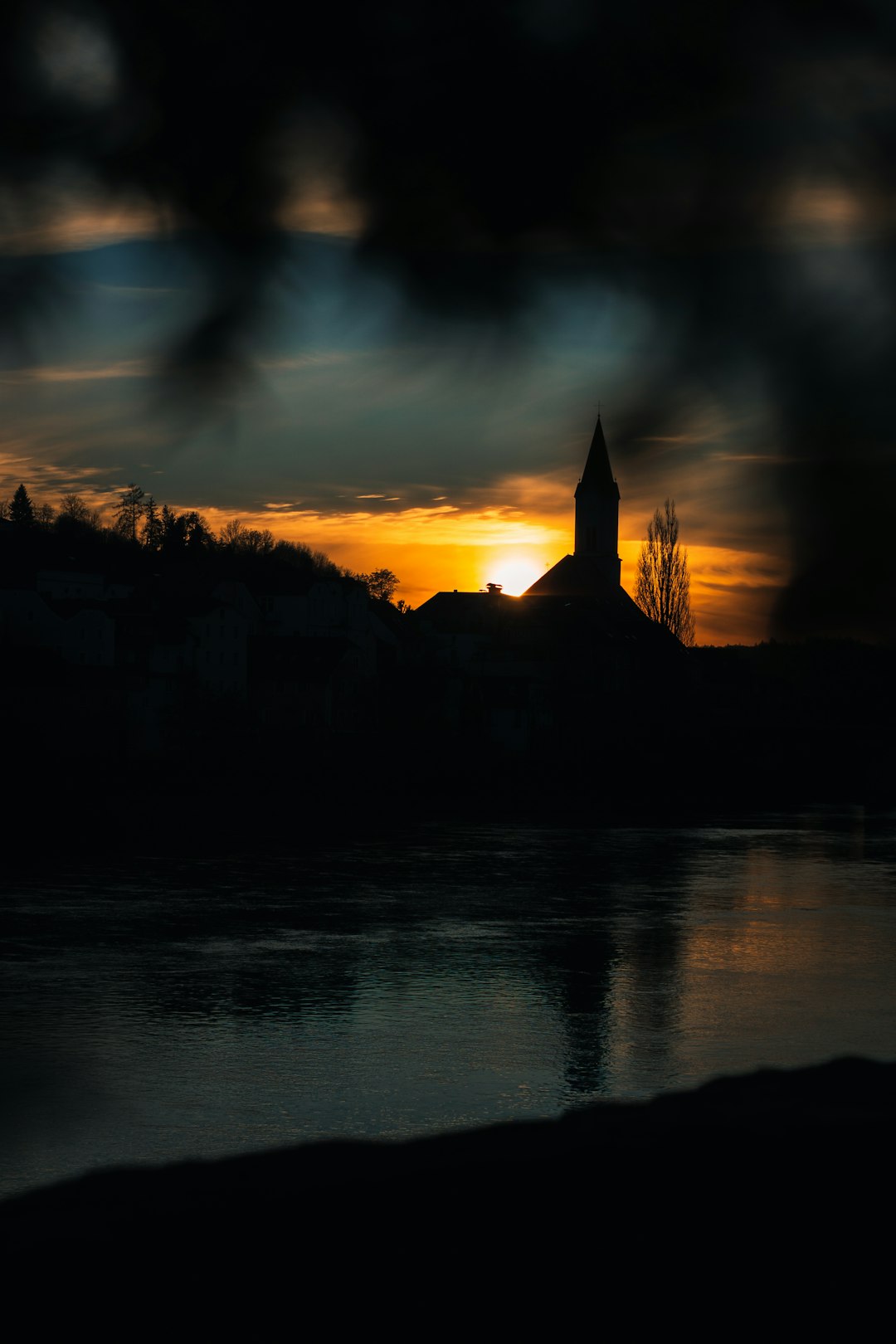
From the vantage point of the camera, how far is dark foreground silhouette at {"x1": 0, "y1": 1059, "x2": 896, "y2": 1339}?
3.61 meters

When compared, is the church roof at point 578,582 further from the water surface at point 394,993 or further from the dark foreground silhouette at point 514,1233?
the dark foreground silhouette at point 514,1233

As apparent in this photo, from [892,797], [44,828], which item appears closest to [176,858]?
[44,828]

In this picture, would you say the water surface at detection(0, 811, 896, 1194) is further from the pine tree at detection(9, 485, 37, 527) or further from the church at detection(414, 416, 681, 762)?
the pine tree at detection(9, 485, 37, 527)

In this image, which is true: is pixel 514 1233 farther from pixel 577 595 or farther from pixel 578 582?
pixel 578 582

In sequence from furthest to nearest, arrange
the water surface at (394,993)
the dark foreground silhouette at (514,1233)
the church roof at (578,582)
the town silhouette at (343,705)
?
the church roof at (578,582), the town silhouette at (343,705), the water surface at (394,993), the dark foreground silhouette at (514,1233)

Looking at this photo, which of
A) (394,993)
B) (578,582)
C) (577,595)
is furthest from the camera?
(578,582)

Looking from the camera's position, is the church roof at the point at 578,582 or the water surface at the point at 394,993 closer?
the water surface at the point at 394,993

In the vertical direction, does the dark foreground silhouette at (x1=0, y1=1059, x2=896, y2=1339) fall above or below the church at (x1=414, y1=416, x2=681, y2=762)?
below

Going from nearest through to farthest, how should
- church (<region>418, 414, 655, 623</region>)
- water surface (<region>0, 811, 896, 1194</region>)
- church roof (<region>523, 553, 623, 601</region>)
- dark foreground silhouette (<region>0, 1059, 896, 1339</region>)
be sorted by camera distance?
dark foreground silhouette (<region>0, 1059, 896, 1339</region>)
water surface (<region>0, 811, 896, 1194</region>)
church (<region>418, 414, 655, 623</region>)
church roof (<region>523, 553, 623, 601</region>)

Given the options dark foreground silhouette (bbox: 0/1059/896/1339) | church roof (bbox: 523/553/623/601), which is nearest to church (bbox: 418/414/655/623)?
church roof (bbox: 523/553/623/601)

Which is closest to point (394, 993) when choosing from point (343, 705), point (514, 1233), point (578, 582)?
point (514, 1233)

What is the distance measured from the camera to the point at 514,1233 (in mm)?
4188

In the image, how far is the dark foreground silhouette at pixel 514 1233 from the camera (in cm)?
361

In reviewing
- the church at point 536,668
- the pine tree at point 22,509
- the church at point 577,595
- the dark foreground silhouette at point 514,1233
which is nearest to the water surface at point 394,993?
the dark foreground silhouette at point 514,1233
